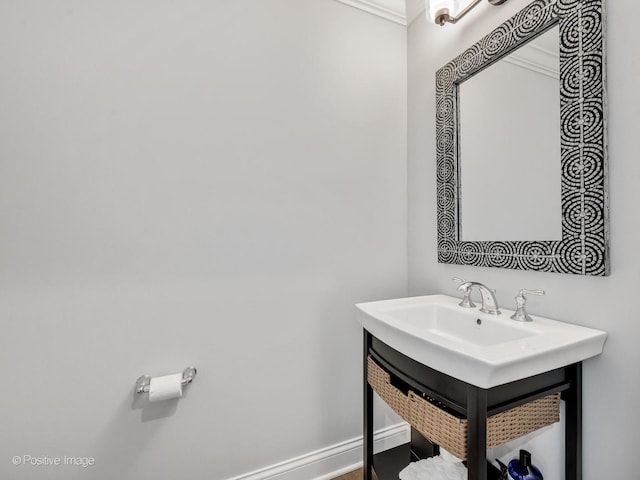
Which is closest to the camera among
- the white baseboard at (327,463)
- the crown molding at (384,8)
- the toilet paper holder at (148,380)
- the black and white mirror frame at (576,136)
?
the black and white mirror frame at (576,136)

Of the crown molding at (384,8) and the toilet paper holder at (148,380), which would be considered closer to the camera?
the toilet paper holder at (148,380)

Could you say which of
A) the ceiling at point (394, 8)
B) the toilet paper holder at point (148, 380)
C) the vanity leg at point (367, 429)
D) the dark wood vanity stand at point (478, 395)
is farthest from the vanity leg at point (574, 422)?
the ceiling at point (394, 8)

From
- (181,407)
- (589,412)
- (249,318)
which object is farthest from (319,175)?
(589,412)

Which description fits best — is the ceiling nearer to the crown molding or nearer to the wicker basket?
the crown molding

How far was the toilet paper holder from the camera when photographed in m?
1.02

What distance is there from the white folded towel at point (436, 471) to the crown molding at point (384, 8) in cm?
209

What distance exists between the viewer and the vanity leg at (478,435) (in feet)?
2.09

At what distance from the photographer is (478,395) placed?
646 millimetres

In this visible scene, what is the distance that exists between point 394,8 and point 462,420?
1.86 meters

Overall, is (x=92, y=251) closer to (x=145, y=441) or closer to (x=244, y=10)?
(x=145, y=441)

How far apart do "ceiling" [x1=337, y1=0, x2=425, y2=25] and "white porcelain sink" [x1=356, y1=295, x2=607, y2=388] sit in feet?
4.85

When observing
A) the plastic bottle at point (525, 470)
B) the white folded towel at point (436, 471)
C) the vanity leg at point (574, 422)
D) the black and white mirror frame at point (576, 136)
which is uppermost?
the black and white mirror frame at point (576, 136)

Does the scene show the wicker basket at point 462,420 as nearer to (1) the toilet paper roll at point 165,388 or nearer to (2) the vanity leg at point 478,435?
(2) the vanity leg at point 478,435

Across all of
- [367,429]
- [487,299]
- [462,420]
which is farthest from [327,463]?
[487,299]
